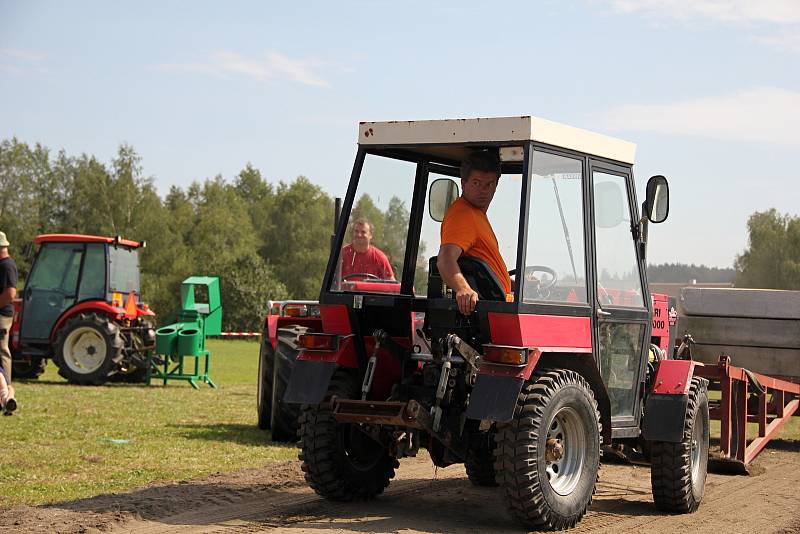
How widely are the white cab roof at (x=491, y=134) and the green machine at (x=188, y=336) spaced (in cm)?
1046

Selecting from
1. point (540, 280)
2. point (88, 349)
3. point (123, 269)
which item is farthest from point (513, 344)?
point (123, 269)

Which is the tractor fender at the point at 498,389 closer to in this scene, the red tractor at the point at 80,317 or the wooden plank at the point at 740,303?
the wooden plank at the point at 740,303

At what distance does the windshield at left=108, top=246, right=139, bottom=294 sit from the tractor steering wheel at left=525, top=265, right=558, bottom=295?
Answer: 12767mm

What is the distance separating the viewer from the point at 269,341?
11383 mm

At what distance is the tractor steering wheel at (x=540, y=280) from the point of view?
22.1 feet

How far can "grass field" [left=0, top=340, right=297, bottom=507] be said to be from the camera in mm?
8305

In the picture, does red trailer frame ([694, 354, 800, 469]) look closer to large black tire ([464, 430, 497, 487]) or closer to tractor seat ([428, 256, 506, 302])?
large black tire ([464, 430, 497, 487])

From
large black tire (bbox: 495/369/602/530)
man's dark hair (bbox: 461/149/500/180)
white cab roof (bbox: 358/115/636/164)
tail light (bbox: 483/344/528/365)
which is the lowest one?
large black tire (bbox: 495/369/602/530)

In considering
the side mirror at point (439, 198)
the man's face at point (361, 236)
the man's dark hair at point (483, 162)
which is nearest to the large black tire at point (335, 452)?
the man's face at point (361, 236)

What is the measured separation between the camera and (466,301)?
6.61 meters

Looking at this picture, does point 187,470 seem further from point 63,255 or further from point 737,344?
point 63,255

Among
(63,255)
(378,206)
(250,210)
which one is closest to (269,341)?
(378,206)

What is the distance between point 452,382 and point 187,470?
3.05 meters

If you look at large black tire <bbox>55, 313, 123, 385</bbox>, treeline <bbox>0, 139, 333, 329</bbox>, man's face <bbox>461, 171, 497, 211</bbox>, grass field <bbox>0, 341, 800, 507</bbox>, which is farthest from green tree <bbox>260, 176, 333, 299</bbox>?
man's face <bbox>461, 171, 497, 211</bbox>
